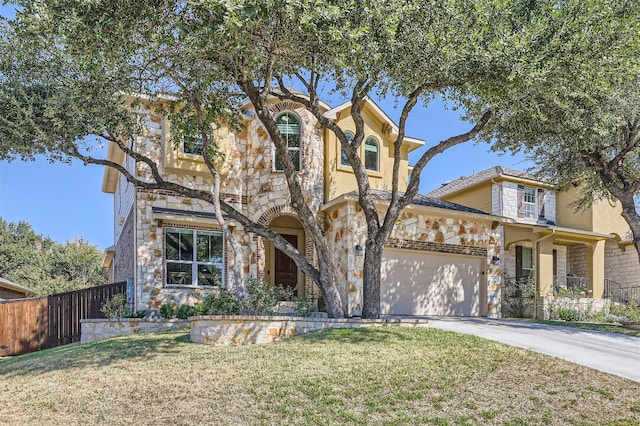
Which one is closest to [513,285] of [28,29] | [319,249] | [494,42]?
[319,249]

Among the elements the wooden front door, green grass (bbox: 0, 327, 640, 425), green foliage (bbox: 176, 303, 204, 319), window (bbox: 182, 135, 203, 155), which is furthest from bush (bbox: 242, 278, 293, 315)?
the wooden front door

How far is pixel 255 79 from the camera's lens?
11844mm

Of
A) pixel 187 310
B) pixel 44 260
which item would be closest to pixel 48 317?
pixel 187 310

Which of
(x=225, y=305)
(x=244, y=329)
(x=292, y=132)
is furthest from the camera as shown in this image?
(x=292, y=132)

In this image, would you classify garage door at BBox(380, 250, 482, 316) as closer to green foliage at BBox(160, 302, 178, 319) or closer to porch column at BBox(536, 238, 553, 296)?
porch column at BBox(536, 238, 553, 296)

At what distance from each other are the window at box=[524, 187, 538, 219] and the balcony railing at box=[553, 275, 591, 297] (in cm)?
300

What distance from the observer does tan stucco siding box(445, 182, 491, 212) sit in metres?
25.0

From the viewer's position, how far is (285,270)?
1931cm

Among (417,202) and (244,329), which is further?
(417,202)

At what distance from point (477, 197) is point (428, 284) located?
922 cm

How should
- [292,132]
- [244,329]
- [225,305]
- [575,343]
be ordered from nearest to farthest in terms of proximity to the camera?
[244,329] → [575,343] → [225,305] → [292,132]

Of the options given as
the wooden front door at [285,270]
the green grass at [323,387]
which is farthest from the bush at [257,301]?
the wooden front door at [285,270]

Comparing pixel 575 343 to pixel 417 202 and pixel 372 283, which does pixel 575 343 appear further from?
pixel 417 202

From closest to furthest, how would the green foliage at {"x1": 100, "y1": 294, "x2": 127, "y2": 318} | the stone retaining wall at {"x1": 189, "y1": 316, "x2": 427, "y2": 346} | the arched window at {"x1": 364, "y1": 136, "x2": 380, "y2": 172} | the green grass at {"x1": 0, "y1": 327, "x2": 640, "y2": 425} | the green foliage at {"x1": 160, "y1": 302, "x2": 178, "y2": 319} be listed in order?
the green grass at {"x1": 0, "y1": 327, "x2": 640, "y2": 425} → the stone retaining wall at {"x1": 189, "y1": 316, "x2": 427, "y2": 346} → the green foliage at {"x1": 100, "y1": 294, "x2": 127, "y2": 318} → the green foliage at {"x1": 160, "y1": 302, "x2": 178, "y2": 319} → the arched window at {"x1": 364, "y1": 136, "x2": 380, "y2": 172}
